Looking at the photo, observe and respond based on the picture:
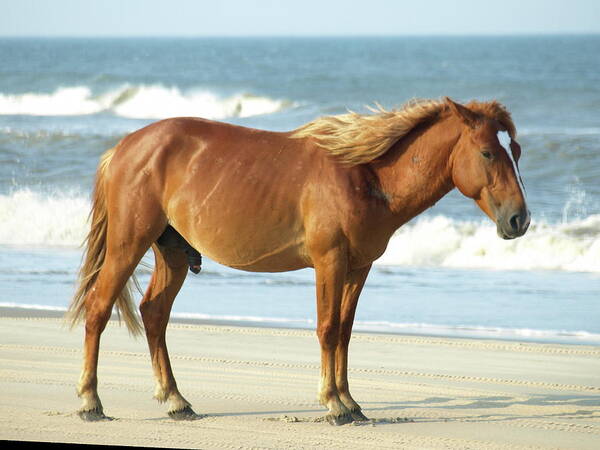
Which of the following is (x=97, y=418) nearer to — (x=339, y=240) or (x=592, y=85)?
(x=339, y=240)

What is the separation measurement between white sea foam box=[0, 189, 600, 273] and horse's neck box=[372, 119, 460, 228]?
6.57 meters

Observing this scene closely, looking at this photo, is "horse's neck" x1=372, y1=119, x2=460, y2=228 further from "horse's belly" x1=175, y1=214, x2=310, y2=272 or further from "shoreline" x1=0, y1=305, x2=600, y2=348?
"shoreline" x1=0, y1=305, x2=600, y2=348

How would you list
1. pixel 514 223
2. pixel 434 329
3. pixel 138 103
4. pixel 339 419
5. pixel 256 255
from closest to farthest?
pixel 514 223 → pixel 339 419 → pixel 256 255 → pixel 434 329 → pixel 138 103

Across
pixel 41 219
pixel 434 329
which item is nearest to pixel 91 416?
pixel 434 329

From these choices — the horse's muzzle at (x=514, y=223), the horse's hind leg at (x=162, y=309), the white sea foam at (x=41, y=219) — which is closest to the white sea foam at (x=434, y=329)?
the horse's hind leg at (x=162, y=309)

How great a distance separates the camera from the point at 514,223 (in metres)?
4.62

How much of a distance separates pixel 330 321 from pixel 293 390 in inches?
37.9

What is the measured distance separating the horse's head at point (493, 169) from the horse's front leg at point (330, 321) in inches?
29.1

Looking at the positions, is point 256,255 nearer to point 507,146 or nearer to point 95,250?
point 95,250

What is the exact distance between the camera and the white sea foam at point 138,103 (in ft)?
125

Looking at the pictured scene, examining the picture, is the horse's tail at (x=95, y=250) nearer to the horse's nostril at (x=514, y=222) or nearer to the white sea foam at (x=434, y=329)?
the horse's nostril at (x=514, y=222)

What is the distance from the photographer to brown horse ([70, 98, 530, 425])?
4.75 meters

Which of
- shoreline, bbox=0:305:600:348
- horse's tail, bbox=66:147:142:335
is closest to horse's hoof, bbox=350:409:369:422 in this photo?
horse's tail, bbox=66:147:142:335

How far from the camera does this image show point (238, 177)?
4.97m
